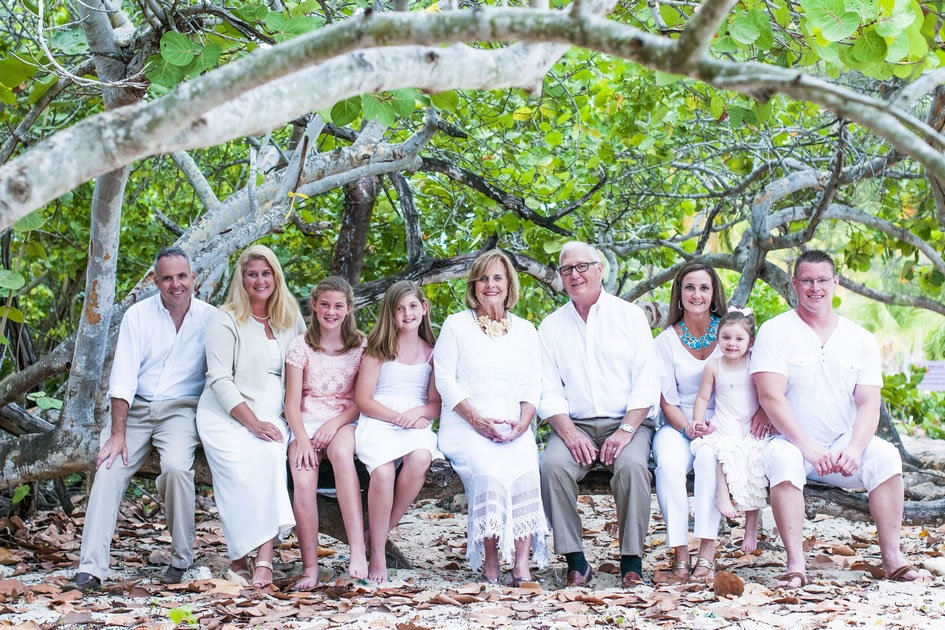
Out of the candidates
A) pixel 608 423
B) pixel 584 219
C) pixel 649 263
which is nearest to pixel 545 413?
pixel 608 423

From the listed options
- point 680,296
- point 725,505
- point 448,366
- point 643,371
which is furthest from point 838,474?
point 448,366

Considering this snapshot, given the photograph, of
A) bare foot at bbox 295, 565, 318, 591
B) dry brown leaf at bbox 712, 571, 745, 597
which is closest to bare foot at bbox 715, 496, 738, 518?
dry brown leaf at bbox 712, 571, 745, 597

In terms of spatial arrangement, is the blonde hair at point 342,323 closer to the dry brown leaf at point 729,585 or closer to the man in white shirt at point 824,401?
the man in white shirt at point 824,401

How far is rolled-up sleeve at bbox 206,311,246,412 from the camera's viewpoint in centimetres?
508

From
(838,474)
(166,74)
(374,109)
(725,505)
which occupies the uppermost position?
(166,74)

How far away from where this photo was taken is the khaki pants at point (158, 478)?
15.8 feet

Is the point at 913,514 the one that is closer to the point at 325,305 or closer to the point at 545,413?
the point at 545,413

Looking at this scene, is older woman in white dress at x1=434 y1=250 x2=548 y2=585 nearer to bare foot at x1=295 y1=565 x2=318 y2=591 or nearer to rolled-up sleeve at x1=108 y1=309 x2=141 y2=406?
bare foot at x1=295 y1=565 x2=318 y2=591

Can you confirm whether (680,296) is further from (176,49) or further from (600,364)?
(176,49)

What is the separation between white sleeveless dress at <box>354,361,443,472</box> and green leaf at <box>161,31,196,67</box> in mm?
1949

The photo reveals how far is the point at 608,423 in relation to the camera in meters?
5.27

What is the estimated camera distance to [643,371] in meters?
5.28

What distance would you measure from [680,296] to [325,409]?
2.06 m

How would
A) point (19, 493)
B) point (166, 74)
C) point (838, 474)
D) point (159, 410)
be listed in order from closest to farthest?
point (166, 74) → point (838, 474) → point (159, 410) → point (19, 493)
